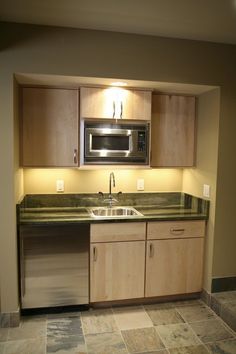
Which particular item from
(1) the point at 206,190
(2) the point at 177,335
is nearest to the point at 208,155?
(1) the point at 206,190

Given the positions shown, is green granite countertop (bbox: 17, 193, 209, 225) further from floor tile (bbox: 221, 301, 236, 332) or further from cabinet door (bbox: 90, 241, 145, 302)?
floor tile (bbox: 221, 301, 236, 332)

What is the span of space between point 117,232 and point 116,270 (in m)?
0.37

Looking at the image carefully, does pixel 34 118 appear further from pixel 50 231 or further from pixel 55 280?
pixel 55 280

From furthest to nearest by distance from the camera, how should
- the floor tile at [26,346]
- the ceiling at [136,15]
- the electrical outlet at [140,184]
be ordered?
the electrical outlet at [140,184], the floor tile at [26,346], the ceiling at [136,15]

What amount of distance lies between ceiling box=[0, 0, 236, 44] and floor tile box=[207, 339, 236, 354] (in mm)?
2590

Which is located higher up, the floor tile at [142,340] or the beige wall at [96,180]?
the beige wall at [96,180]

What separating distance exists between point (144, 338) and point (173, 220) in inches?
42.2

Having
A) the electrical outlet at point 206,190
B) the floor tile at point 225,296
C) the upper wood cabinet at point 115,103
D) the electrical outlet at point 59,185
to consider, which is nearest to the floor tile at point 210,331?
the floor tile at point 225,296

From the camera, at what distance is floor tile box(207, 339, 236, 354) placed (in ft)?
7.47

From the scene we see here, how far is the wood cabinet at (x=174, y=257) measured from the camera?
9.40 feet

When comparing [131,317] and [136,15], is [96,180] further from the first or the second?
[136,15]

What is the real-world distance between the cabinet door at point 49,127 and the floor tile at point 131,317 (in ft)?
4.94

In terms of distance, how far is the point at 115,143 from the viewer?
2.94 m

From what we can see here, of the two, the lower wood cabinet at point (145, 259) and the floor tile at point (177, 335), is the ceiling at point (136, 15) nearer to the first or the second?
the lower wood cabinet at point (145, 259)
